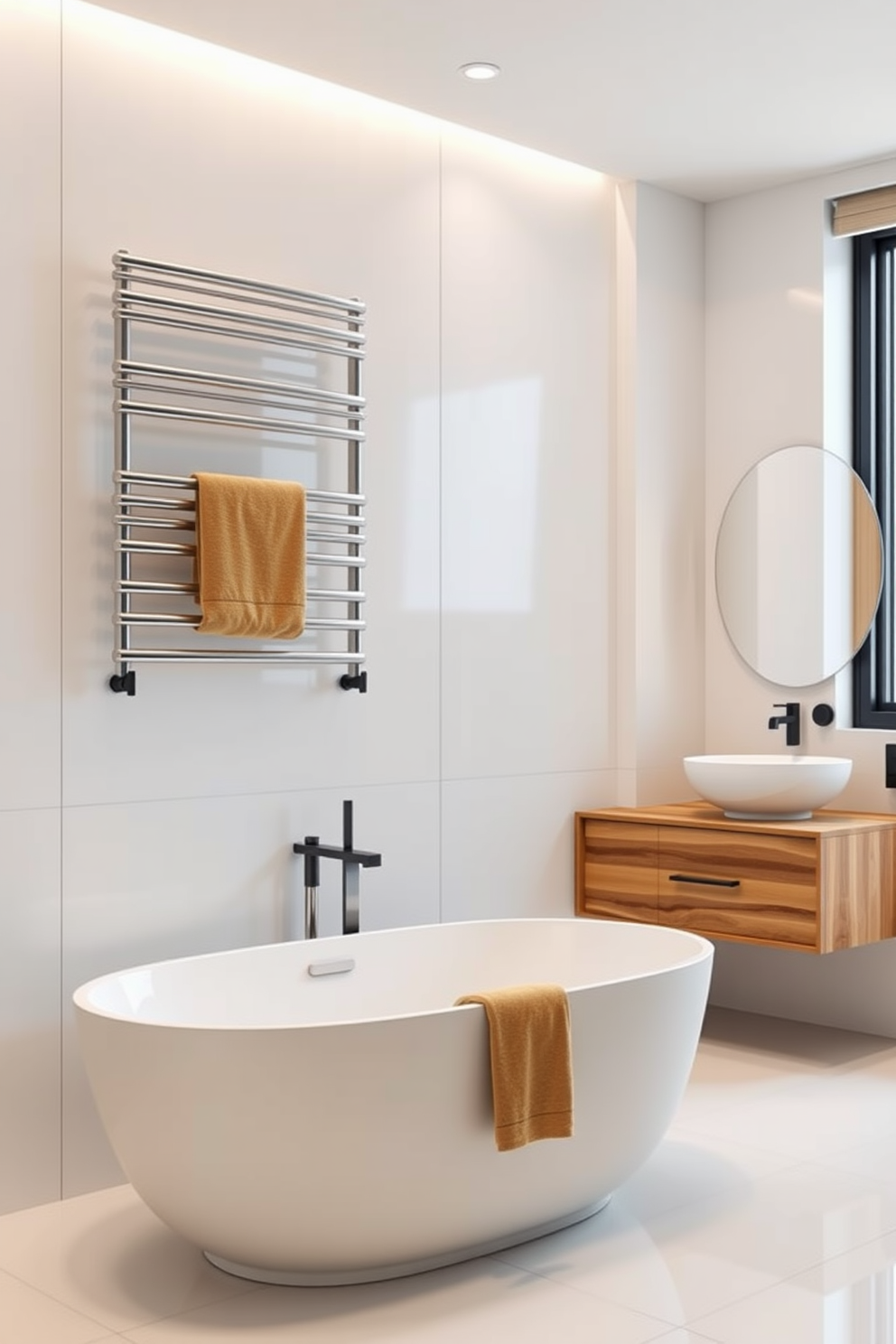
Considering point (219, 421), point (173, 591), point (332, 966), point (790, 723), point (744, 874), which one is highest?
point (219, 421)

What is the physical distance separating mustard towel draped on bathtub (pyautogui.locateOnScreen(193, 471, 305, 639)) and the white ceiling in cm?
108

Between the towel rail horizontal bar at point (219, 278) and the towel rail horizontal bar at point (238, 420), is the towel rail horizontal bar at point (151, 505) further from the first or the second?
the towel rail horizontal bar at point (219, 278)

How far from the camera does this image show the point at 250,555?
349 cm

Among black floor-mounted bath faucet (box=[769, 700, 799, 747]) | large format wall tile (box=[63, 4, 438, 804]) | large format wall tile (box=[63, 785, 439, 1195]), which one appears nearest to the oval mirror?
black floor-mounted bath faucet (box=[769, 700, 799, 747])

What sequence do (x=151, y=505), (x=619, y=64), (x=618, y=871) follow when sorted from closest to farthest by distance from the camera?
(x=151, y=505), (x=619, y=64), (x=618, y=871)

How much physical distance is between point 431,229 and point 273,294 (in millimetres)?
710

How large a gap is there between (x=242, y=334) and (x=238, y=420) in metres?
0.23

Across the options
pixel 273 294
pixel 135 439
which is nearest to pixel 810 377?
pixel 273 294

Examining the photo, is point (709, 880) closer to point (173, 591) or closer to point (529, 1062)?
point (529, 1062)

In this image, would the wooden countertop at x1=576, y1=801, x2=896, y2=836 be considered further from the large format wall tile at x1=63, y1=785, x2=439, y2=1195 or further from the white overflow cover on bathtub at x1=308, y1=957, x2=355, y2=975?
the white overflow cover on bathtub at x1=308, y1=957, x2=355, y2=975

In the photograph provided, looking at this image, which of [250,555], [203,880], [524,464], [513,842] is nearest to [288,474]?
[250,555]

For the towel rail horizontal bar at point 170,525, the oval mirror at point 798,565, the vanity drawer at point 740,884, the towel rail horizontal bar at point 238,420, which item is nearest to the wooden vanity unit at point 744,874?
the vanity drawer at point 740,884

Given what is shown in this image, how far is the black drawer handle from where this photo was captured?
4.25 m

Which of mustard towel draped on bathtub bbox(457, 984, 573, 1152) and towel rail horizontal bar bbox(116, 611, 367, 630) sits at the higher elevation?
towel rail horizontal bar bbox(116, 611, 367, 630)
